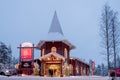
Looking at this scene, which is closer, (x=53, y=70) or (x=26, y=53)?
(x=26, y=53)

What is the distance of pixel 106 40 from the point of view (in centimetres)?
4438

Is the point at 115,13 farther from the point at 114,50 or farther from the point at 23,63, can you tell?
the point at 23,63

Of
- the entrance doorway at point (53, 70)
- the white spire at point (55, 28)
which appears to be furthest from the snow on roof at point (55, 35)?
the entrance doorway at point (53, 70)

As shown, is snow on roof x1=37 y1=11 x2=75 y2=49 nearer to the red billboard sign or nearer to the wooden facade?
the wooden facade

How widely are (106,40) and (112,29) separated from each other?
6.77 ft

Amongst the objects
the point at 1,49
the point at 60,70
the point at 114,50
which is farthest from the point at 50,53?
the point at 1,49

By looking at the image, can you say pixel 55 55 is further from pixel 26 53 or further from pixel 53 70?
pixel 26 53

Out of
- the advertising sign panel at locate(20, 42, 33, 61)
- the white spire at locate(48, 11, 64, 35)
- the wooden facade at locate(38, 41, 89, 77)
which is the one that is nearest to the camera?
the advertising sign panel at locate(20, 42, 33, 61)

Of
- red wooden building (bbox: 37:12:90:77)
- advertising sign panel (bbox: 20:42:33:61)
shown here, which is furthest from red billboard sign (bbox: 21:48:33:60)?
red wooden building (bbox: 37:12:90:77)

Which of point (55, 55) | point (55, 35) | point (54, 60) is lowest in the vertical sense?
point (54, 60)

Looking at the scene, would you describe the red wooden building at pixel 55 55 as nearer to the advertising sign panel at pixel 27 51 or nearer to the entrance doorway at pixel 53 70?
the entrance doorway at pixel 53 70

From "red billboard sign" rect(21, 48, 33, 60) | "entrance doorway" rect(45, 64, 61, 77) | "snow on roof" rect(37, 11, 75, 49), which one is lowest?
"entrance doorway" rect(45, 64, 61, 77)

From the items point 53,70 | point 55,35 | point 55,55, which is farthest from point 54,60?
point 55,35

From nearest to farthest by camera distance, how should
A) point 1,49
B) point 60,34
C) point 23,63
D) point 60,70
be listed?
point 23,63 < point 60,70 < point 60,34 < point 1,49
